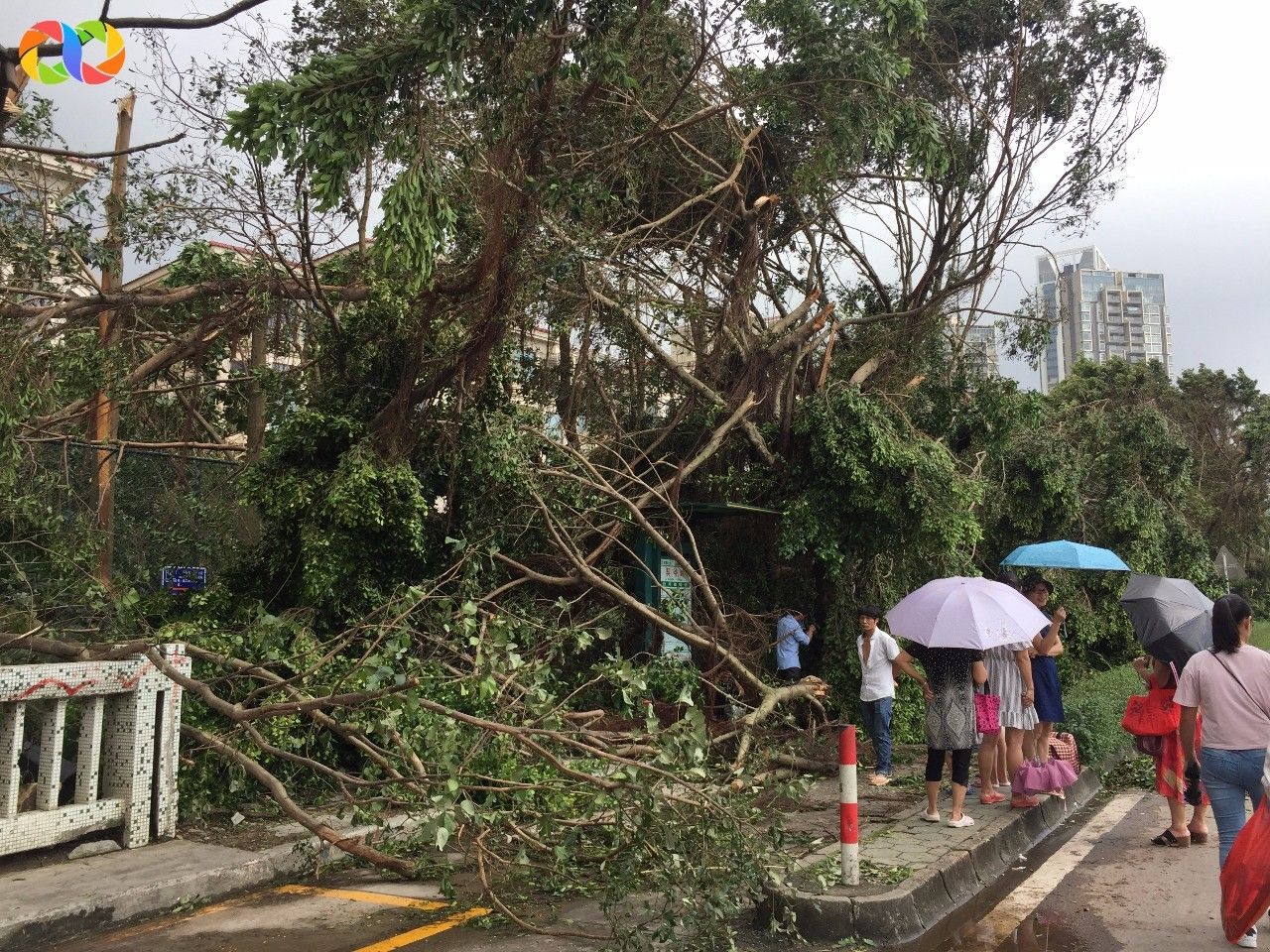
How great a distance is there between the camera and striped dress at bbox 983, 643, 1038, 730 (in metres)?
8.27

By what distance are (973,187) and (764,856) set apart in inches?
465

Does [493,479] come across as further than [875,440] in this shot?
No

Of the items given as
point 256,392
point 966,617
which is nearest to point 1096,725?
point 966,617

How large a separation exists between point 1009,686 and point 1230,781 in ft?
9.22

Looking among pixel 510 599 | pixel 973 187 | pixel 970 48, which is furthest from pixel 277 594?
pixel 970 48

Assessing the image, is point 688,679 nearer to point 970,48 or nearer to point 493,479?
point 493,479

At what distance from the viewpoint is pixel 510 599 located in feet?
34.1

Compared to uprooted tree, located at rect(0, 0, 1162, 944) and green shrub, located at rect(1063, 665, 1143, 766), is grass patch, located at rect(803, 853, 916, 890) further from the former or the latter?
green shrub, located at rect(1063, 665, 1143, 766)

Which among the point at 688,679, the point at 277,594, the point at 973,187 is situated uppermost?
the point at 973,187

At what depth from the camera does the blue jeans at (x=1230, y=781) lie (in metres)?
5.41

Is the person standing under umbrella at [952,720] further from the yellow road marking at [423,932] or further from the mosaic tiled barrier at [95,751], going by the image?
the mosaic tiled barrier at [95,751]

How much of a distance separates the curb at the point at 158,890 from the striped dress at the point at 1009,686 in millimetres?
4781

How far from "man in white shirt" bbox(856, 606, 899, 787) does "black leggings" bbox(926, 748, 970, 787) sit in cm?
167

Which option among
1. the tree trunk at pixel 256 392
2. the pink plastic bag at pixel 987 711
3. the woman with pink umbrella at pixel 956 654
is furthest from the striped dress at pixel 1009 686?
the tree trunk at pixel 256 392
